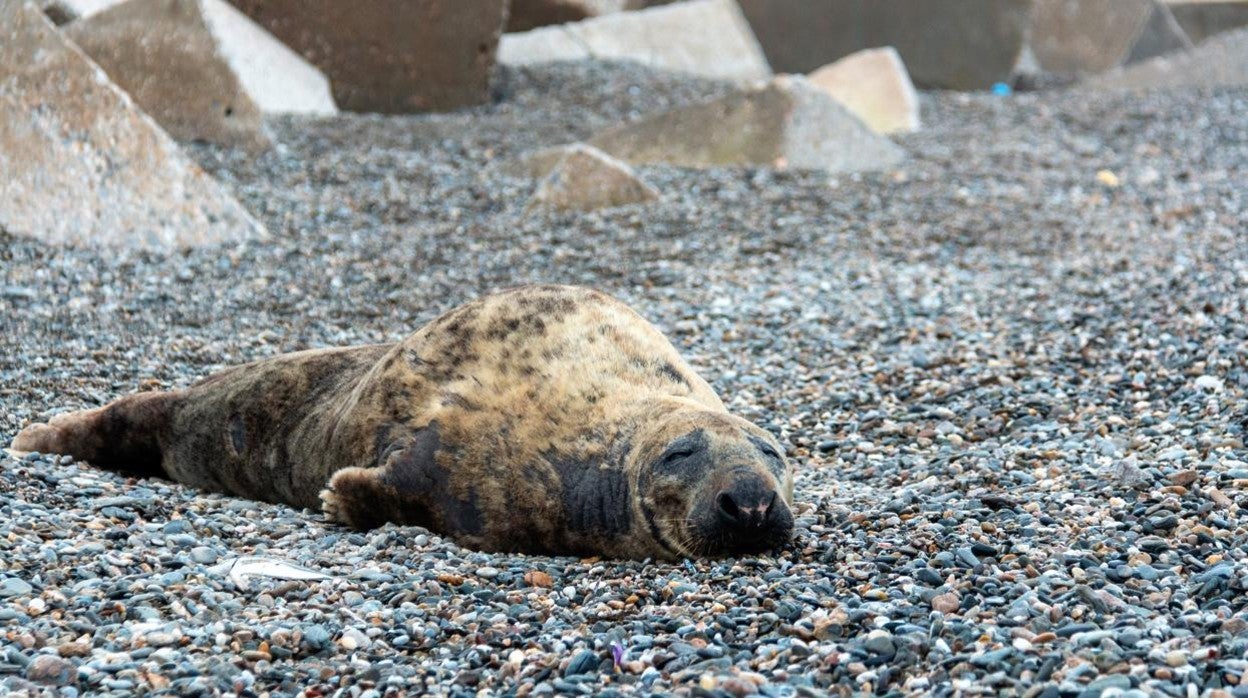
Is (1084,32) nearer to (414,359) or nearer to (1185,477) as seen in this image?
(1185,477)

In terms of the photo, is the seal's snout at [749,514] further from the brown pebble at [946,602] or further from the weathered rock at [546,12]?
the weathered rock at [546,12]

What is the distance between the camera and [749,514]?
3922 mm

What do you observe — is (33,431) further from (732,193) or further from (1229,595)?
(732,193)

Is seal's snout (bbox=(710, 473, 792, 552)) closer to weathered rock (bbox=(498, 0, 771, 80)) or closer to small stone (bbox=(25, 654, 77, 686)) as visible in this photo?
small stone (bbox=(25, 654, 77, 686))

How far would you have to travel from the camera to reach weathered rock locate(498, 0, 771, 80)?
16844 millimetres

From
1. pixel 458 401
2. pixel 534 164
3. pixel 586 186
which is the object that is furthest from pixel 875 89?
pixel 458 401

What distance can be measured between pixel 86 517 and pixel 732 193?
6818 mm

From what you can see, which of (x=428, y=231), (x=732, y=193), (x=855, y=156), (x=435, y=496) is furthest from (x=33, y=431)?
(x=855, y=156)

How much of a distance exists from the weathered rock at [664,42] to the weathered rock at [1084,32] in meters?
5.42

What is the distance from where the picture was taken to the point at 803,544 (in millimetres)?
4234

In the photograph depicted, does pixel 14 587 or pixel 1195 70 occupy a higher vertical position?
pixel 14 587

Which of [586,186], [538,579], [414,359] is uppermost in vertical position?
[414,359]

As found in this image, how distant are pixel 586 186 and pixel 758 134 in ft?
6.72

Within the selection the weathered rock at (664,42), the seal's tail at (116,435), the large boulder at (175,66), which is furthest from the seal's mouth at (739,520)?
the weathered rock at (664,42)
